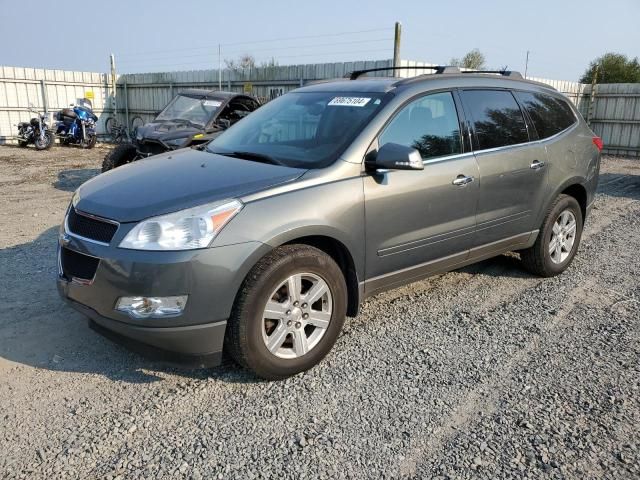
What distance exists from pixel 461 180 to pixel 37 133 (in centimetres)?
1521

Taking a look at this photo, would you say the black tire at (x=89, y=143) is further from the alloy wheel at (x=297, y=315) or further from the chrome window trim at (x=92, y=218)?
the alloy wheel at (x=297, y=315)

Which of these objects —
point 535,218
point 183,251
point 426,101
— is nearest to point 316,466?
point 183,251

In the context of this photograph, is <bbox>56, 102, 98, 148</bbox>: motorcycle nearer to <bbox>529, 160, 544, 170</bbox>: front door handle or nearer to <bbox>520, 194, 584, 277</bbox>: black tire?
<bbox>520, 194, 584, 277</bbox>: black tire

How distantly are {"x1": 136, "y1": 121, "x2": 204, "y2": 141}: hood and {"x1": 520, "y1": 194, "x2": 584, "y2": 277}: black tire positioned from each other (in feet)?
19.1

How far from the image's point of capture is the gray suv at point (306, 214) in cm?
281

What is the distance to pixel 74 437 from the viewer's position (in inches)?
104

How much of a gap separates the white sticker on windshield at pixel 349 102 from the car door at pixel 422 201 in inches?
11.0

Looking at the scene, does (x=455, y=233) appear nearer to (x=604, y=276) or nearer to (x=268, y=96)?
(x=604, y=276)

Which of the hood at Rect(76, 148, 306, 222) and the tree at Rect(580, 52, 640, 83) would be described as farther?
the tree at Rect(580, 52, 640, 83)

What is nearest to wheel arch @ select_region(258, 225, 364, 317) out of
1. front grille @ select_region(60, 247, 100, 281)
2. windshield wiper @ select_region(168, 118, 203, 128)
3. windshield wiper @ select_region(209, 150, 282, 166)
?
windshield wiper @ select_region(209, 150, 282, 166)

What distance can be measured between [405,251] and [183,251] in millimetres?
1630

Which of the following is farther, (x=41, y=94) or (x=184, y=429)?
(x=41, y=94)

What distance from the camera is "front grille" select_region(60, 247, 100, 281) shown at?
2.92 m

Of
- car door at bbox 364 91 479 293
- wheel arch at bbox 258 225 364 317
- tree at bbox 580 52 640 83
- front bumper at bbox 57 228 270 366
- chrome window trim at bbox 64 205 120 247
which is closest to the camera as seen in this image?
front bumper at bbox 57 228 270 366
